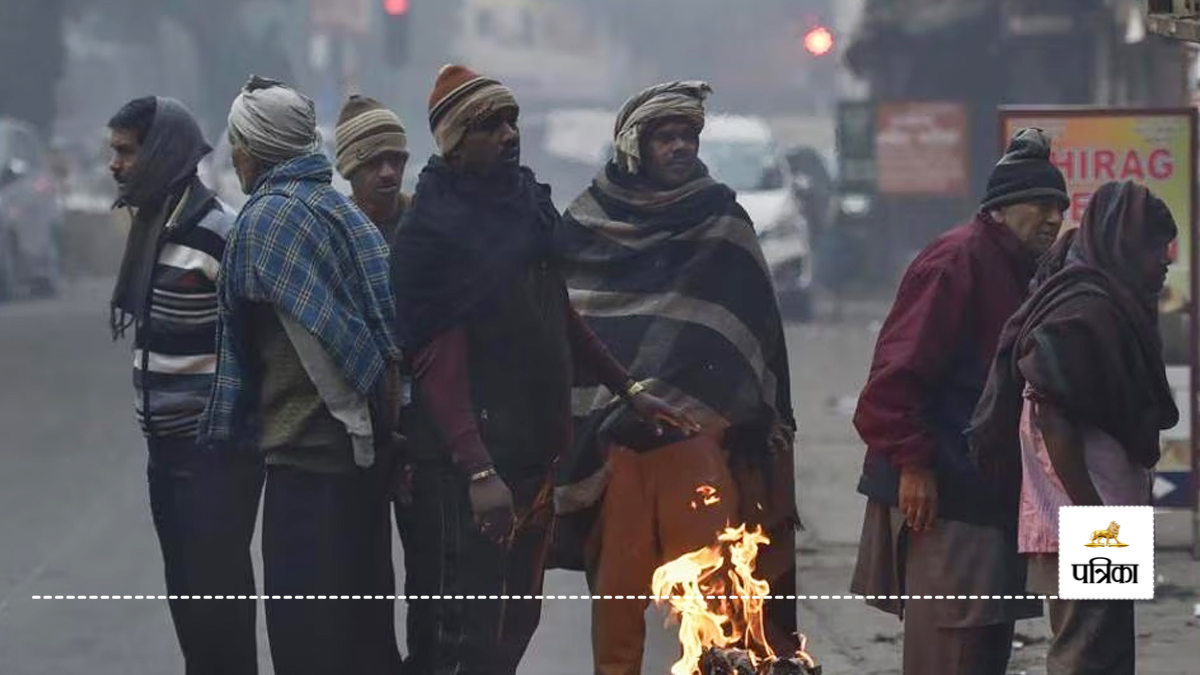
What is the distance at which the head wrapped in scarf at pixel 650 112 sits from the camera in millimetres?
6898

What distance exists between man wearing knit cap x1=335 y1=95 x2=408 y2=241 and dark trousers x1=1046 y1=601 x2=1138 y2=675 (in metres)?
2.23

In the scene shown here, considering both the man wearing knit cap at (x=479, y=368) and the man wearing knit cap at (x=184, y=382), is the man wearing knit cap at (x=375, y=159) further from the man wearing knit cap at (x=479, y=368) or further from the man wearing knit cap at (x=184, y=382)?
the man wearing knit cap at (x=479, y=368)

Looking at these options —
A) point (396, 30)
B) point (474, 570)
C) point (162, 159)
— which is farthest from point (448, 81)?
point (396, 30)

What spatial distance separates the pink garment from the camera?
234 inches

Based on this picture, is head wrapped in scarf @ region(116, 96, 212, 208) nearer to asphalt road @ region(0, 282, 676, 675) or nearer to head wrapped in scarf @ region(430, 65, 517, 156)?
head wrapped in scarf @ region(430, 65, 517, 156)

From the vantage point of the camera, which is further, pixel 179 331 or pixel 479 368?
pixel 179 331

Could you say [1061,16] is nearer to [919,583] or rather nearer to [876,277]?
[876,277]

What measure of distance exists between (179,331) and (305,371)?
0.66 meters

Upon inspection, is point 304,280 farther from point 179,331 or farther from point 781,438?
point 781,438

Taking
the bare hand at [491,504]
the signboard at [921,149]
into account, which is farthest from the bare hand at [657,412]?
the signboard at [921,149]

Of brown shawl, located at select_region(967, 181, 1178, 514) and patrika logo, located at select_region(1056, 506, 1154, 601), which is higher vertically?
brown shawl, located at select_region(967, 181, 1178, 514)

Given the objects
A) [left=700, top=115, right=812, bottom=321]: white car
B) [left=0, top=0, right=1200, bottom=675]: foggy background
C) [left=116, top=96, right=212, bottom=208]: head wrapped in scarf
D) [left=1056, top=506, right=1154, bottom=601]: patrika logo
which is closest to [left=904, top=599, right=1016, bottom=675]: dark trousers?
[left=1056, top=506, right=1154, bottom=601]: patrika logo

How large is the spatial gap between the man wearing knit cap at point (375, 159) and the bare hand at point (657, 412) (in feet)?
3.12

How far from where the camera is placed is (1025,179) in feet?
20.5
